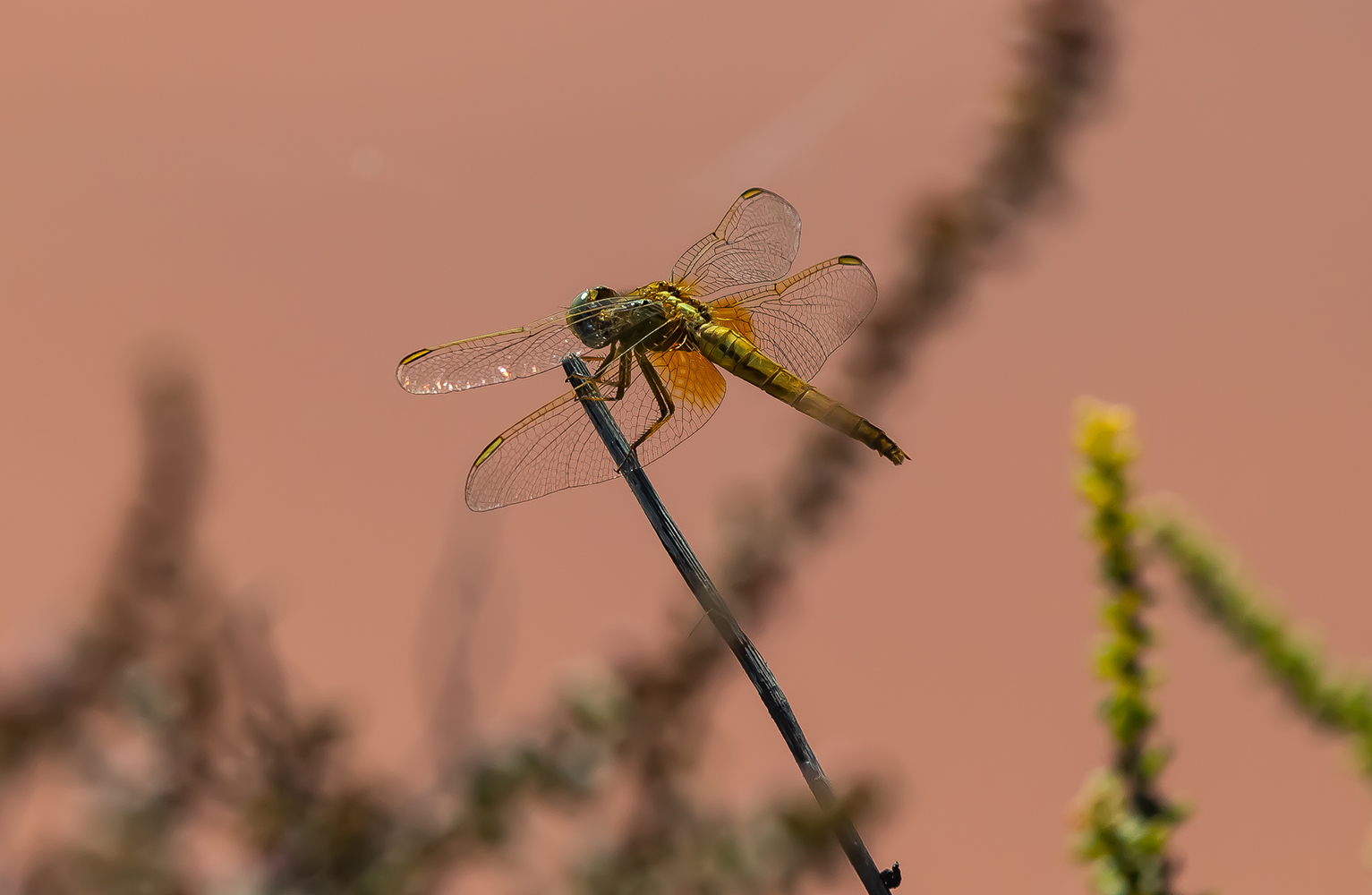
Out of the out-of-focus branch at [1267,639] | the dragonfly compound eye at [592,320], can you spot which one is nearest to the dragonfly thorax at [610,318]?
the dragonfly compound eye at [592,320]

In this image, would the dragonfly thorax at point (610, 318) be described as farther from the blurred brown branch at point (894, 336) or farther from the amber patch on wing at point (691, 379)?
the blurred brown branch at point (894, 336)

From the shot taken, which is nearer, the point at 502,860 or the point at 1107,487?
the point at 1107,487

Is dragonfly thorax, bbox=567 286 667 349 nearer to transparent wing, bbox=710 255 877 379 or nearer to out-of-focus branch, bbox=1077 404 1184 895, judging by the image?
transparent wing, bbox=710 255 877 379

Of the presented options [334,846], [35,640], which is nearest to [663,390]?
[334,846]

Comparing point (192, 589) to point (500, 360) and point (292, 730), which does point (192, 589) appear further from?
point (500, 360)

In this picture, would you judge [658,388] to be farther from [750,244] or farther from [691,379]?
[750,244]

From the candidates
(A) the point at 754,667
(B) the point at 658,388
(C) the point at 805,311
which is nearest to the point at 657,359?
(B) the point at 658,388

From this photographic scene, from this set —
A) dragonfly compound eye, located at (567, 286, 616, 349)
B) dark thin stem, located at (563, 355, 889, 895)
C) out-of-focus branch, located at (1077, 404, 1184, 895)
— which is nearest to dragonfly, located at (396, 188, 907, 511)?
dragonfly compound eye, located at (567, 286, 616, 349)

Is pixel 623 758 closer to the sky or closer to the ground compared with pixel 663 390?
closer to the ground
